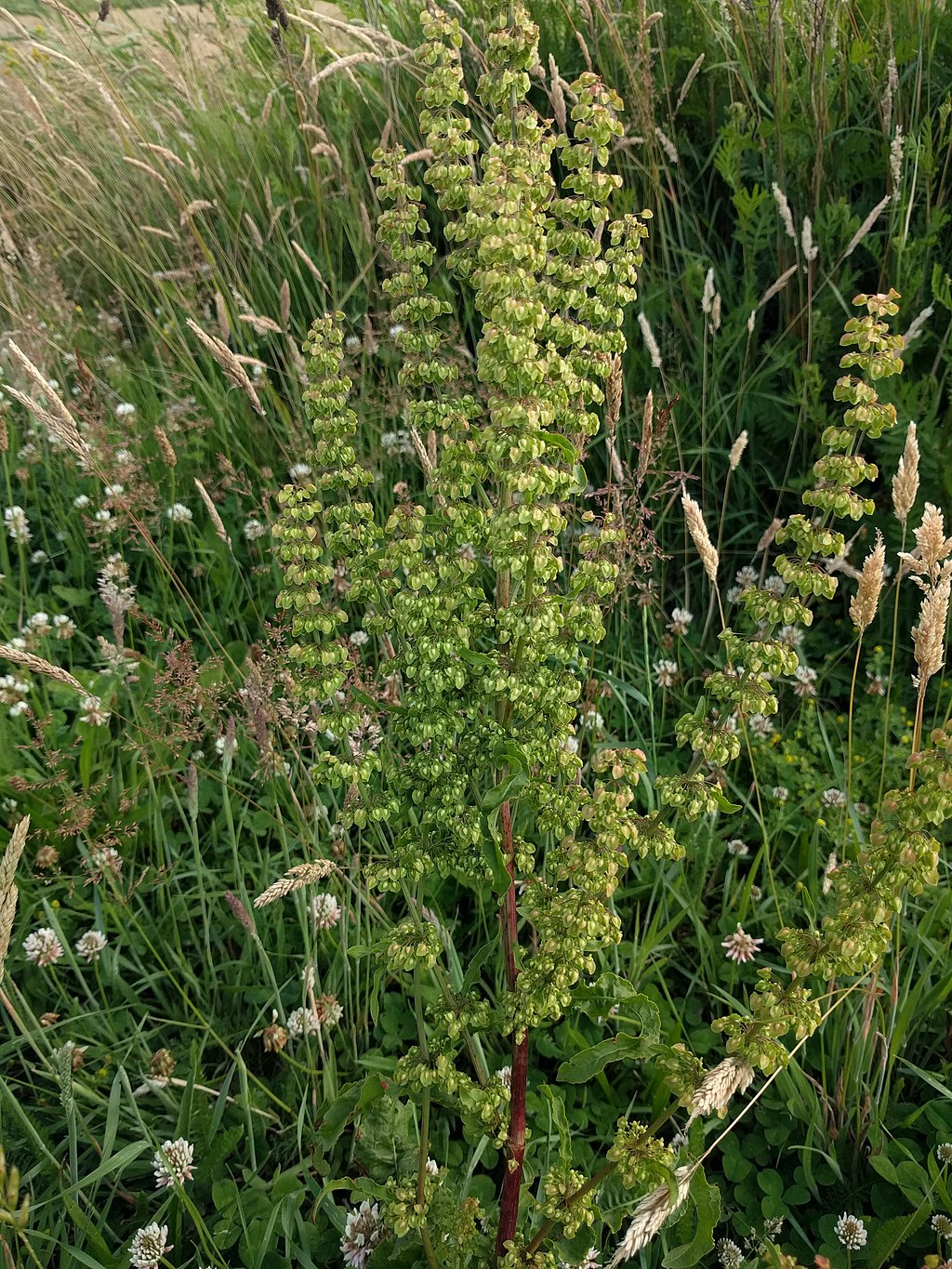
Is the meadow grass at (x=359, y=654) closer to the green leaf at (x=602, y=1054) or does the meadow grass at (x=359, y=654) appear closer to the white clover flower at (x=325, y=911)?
the white clover flower at (x=325, y=911)

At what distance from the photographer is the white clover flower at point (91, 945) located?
213 cm

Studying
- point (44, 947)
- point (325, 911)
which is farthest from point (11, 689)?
point (325, 911)

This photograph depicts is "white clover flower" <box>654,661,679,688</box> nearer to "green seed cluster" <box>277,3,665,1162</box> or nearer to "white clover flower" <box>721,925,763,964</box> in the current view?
"white clover flower" <box>721,925,763,964</box>

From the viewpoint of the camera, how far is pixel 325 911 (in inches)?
82.2

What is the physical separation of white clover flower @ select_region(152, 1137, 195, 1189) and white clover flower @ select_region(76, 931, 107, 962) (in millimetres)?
494

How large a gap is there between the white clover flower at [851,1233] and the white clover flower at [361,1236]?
87 centimetres

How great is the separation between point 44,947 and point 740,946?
1576 mm

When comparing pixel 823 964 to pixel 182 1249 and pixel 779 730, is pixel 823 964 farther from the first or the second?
pixel 779 730

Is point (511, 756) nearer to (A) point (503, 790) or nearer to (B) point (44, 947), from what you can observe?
(A) point (503, 790)

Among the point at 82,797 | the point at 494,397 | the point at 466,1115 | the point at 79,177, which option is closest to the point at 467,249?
the point at 494,397

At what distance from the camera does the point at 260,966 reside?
7.30ft

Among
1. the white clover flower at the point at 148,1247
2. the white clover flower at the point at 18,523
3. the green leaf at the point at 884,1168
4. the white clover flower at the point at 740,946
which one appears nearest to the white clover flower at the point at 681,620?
the white clover flower at the point at 740,946

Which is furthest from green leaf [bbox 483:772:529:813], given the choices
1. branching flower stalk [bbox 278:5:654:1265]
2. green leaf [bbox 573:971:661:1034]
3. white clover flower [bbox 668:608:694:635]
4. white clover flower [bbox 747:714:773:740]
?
white clover flower [bbox 668:608:694:635]

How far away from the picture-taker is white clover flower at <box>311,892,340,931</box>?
6.82 ft
